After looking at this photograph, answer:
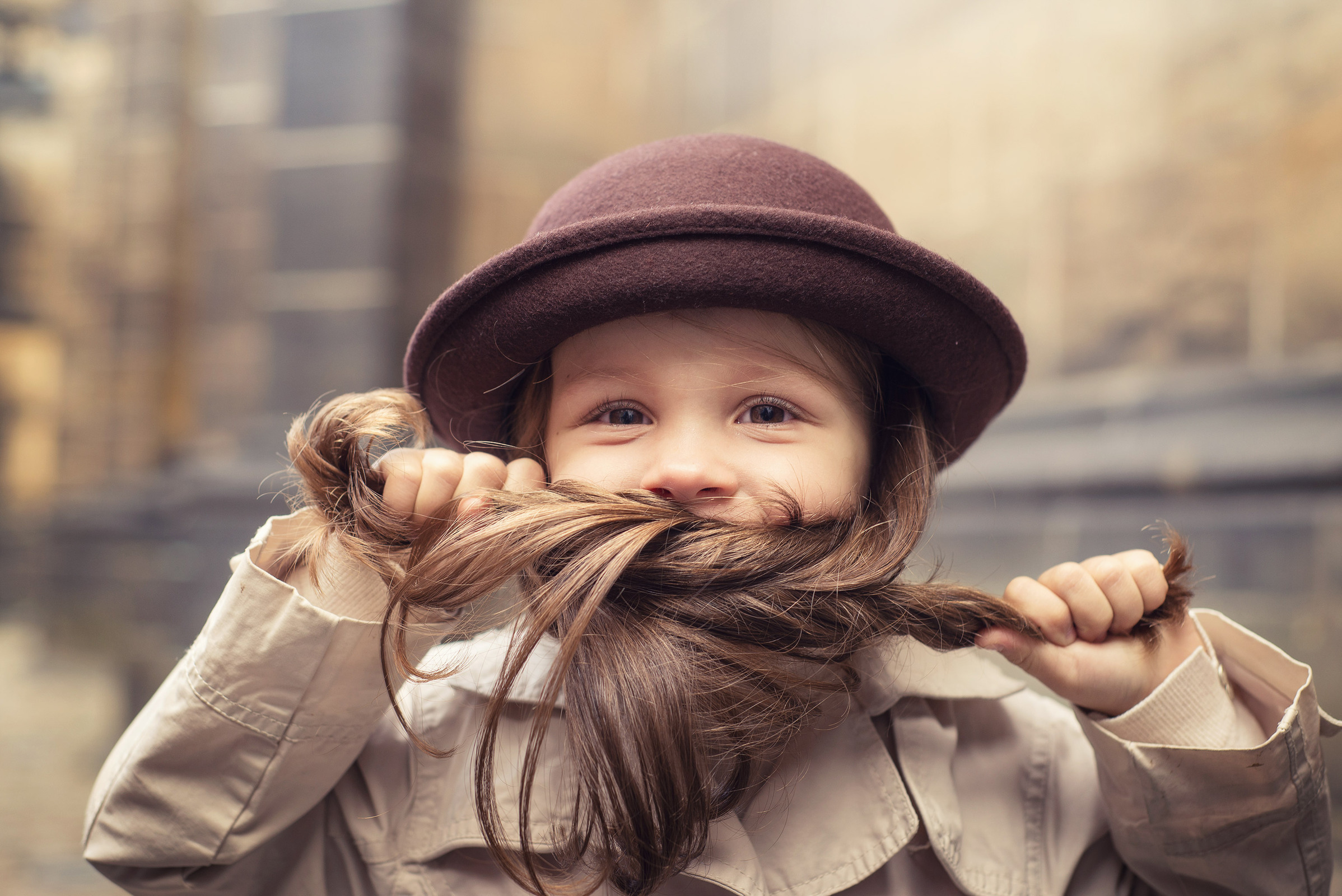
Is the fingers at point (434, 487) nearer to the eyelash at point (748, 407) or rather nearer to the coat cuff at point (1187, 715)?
the eyelash at point (748, 407)

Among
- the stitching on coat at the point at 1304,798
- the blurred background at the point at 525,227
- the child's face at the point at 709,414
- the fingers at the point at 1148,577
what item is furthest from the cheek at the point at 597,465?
the blurred background at the point at 525,227

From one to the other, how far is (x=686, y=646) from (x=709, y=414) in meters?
0.22

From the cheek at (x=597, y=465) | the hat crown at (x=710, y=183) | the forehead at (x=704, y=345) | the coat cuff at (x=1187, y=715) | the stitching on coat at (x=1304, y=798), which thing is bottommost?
the stitching on coat at (x=1304, y=798)

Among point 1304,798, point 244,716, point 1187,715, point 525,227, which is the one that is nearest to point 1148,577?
point 1187,715

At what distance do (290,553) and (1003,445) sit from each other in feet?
7.06

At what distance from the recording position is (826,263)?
31.7 inches

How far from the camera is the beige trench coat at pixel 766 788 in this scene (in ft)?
2.60

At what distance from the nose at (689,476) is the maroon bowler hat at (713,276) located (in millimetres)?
136

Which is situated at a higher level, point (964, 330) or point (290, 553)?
point (964, 330)

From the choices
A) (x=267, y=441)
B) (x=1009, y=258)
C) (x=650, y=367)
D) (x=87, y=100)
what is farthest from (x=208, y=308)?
(x=650, y=367)

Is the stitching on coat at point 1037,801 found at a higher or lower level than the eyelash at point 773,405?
lower

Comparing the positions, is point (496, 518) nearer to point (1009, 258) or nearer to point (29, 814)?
point (1009, 258)

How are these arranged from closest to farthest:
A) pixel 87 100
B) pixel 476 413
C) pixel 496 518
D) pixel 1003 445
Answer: pixel 496 518, pixel 476 413, pixel 1003 445, pixel 87 100

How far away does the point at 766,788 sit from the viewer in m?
0.87
